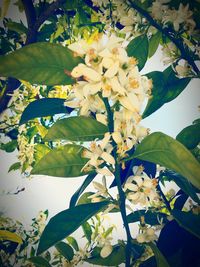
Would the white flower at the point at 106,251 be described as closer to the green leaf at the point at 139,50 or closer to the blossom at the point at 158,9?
the green leaf at the point at 139,50

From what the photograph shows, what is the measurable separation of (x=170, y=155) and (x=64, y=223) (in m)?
0.21

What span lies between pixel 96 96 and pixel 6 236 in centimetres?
43

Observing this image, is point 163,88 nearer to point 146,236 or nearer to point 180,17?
point 180,17

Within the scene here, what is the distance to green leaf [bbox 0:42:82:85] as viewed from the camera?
1.53ft

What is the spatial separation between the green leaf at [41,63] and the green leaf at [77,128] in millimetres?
69

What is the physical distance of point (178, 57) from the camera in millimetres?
755

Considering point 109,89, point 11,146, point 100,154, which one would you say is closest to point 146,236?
point 100,154

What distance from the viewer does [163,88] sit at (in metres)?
0.68

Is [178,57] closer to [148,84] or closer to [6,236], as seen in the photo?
[148,84]

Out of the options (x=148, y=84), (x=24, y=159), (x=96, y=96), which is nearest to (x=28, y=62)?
(x=96, y=96)

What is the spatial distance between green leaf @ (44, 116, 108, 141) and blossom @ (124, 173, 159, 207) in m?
0.10

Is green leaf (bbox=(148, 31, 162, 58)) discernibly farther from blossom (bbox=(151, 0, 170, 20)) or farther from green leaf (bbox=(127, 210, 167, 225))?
green leaf (bbox=(127, 210, 167, 225))

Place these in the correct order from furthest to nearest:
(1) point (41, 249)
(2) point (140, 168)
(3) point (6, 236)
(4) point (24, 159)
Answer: (4) point (24, 159) < (3) point (6, 236) < (2) point (140, 168) < (1) point (41, 249)

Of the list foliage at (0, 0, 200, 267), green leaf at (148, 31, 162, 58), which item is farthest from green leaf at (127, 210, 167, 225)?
green leaf at (148, 31, 162, 58)
